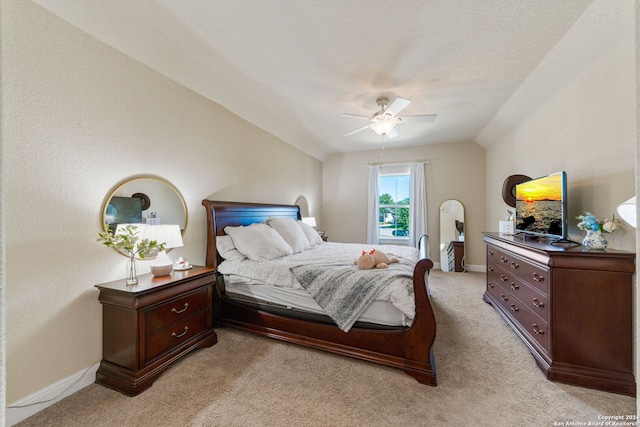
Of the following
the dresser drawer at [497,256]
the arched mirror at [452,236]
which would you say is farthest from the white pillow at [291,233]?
the arched mirror at [452,236]

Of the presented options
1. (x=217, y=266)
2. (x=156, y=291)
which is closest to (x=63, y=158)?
(x=156, y=291)

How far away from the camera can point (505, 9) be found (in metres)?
1.88

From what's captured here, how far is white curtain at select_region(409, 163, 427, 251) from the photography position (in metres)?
5.40

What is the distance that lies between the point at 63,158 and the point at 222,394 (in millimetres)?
1954

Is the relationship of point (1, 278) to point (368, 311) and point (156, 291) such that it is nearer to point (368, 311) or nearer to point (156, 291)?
point (156, 291)

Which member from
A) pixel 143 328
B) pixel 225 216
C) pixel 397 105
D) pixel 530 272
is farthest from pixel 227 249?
pixel 530 272

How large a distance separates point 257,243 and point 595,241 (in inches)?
113

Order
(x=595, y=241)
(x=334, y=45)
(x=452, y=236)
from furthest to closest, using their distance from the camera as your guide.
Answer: (x=452, y=236) → (x=334, y=45) → (x=595, y=241)

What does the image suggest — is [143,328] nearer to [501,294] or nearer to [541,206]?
[501,294]

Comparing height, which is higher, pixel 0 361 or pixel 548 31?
pixel 548 31

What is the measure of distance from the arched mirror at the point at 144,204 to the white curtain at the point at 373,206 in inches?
157

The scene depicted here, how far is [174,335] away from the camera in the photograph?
2.07 metres

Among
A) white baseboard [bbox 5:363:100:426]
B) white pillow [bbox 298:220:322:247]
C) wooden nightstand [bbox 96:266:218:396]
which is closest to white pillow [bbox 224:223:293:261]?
wooden nightstand [bbox 96:266:218:396]

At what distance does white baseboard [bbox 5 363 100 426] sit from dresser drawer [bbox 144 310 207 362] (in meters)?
0.47
